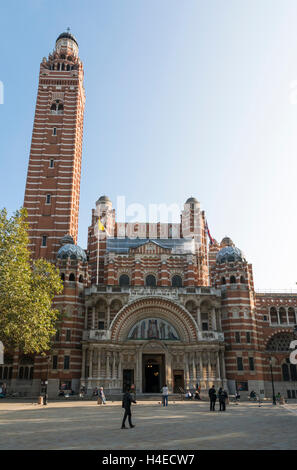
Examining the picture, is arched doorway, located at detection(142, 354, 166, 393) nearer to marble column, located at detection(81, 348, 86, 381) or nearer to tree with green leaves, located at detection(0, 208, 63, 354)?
marble column, located at detection(81, 348, 86, 381)

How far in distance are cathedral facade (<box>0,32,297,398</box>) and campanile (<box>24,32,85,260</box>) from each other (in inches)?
6.7

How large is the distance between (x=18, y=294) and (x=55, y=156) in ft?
107

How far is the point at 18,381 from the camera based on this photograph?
143 feet

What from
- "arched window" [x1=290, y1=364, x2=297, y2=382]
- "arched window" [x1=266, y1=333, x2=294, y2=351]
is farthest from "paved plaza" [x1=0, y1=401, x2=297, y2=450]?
"arched window" [x1=266, y1=333, x2=294, y2=351]

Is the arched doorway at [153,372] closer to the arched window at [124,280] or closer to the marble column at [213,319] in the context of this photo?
the marble column at [213,319]

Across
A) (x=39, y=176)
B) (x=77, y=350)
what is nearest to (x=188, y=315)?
(x=77, y=350)

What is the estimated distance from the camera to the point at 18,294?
28.1 m

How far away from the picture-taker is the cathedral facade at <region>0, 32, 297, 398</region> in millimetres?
41219

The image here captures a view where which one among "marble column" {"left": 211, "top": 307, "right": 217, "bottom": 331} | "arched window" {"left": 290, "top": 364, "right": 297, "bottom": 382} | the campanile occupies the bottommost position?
"arched window" {"left": 290, "top": 364, "right": 297, "bottom": 382}

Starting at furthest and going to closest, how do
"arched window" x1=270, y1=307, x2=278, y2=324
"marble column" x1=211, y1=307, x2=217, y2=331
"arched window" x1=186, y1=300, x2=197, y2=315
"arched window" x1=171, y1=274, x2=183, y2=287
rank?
"arched window" x1=171, y1=274, x2=183, y2=287
"arched window" x1=270, y1=307, x2=278, y2=324
"arched window" x1=186, y1=300, x2=197, y2=315
"marble column" x1=211, y1=307, x2=217, y2=331

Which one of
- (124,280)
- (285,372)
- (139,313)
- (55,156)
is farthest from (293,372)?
(55,156)

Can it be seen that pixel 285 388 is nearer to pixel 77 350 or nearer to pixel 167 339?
pixel 167 339
